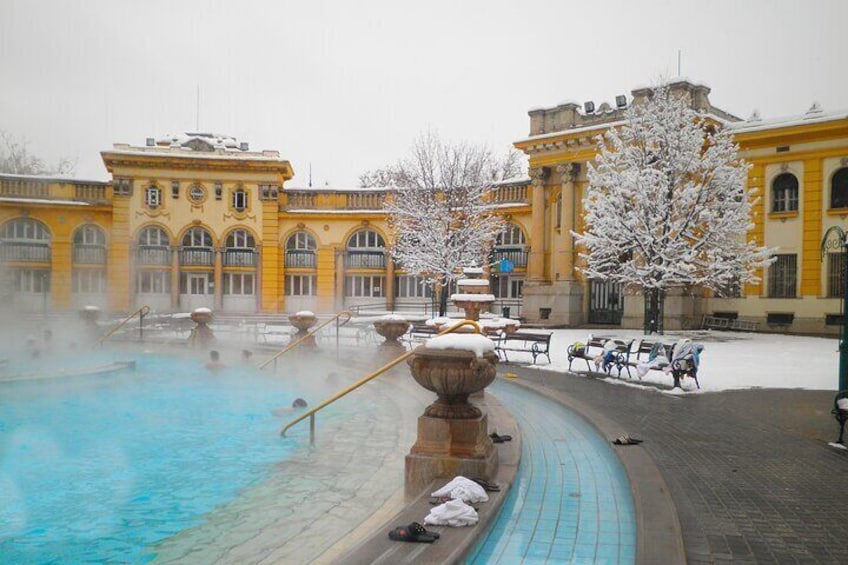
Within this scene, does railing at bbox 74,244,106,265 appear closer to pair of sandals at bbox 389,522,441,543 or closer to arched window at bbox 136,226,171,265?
arched window at bbox 136,226,171,265

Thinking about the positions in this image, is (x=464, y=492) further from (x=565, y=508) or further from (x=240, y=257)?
(x=240, y=257)

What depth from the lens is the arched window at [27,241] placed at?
38438 millimetres

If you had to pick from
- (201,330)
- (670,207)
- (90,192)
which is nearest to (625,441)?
(201,330)

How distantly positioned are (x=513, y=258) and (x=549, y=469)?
30.2 meters

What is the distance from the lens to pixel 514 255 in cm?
3688

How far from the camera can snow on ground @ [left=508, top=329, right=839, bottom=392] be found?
14.4m

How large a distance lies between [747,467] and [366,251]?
1322 inches

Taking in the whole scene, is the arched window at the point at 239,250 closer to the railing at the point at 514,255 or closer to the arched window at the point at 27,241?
the arched window at the point at 27,241

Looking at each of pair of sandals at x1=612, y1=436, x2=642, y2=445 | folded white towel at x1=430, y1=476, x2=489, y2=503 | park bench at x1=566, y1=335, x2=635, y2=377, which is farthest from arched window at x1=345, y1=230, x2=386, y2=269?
folded white towel at x1=430, y1=476, x2=489, y2=503

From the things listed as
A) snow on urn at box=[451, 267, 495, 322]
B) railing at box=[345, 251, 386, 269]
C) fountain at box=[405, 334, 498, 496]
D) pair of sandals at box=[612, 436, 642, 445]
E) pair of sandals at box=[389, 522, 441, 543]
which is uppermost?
railing at box=[345, 251, 386, 269]

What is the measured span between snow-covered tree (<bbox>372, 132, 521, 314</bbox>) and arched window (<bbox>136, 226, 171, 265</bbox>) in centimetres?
1412

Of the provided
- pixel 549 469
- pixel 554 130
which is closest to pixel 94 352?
pixel 549 469

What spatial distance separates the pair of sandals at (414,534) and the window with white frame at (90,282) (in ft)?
131

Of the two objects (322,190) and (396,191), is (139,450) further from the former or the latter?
(322,190)
